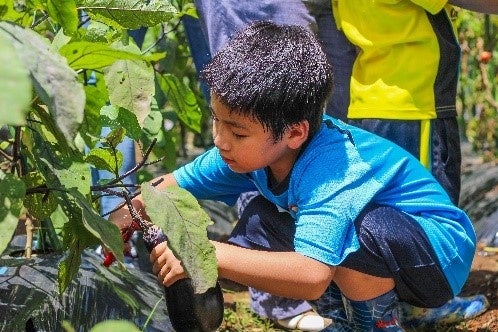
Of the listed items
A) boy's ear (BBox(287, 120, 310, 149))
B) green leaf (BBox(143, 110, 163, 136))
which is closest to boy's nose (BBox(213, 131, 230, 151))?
boy's ear (BBox(287, 120, 310, 149))

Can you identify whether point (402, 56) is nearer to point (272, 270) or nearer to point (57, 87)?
point (272, 270)

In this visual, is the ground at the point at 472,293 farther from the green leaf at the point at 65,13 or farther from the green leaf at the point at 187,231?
the green leaf at the point at 65,13

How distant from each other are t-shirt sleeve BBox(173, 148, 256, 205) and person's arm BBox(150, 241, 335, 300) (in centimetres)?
35

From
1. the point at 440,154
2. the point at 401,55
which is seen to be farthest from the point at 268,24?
the point at 440,154

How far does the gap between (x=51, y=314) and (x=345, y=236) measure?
601 millimetres

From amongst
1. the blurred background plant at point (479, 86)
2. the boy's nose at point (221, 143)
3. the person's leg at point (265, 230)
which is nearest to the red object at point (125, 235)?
the boy's nose at point (221, 143)

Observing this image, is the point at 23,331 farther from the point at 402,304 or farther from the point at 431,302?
the point at 402,304

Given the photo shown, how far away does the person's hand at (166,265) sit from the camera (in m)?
1.87

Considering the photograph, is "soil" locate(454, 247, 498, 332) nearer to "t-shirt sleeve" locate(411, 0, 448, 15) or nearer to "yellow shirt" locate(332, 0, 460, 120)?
"yellow shirt" locate(332, 0, 460, 120)

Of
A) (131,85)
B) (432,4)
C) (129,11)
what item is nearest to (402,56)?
(432,4)

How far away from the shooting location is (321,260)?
1.92m

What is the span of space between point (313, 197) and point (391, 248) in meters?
0.23

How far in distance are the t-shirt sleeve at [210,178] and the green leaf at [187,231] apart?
0.74 meters

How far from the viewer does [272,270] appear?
6.32 feet
